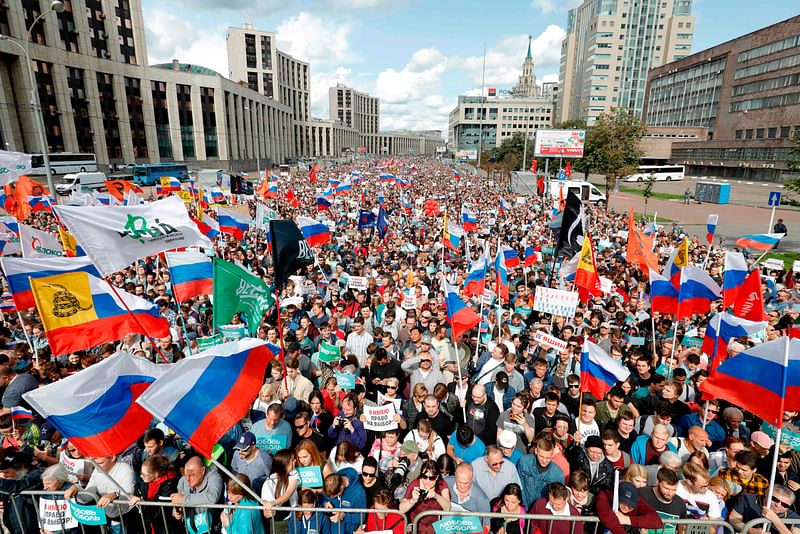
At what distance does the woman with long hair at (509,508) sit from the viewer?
4.01 m

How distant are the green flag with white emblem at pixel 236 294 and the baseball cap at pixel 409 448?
3.38m

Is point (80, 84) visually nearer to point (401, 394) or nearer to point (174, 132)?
point (174, 132)

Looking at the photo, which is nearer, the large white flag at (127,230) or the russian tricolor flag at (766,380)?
the russian tricolor flag at (766,380)

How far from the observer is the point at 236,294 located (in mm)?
6770

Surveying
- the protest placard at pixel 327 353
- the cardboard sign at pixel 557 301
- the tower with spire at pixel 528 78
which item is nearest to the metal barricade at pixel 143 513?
the protest placard at pixel 327 353

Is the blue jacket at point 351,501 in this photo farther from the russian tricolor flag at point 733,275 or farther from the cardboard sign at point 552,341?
the russian tricolor flag at point 733,275

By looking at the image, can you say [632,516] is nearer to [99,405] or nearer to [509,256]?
[99,405]

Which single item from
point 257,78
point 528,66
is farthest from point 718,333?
point 528,66

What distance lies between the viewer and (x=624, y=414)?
512cm

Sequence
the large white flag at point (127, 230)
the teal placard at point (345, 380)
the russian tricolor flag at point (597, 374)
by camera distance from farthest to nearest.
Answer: the teal placard at point (345, 380), the large white flag at point (127, 230), the russian tricolor flag at point (597, 374)

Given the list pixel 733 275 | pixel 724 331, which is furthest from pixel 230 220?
pixel 733 275

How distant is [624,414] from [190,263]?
319 inches

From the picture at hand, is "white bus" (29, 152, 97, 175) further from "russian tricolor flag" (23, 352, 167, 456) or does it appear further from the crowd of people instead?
"russian tricolor flag" (23, 352, 167, 456)

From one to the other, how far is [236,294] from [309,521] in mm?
3739
